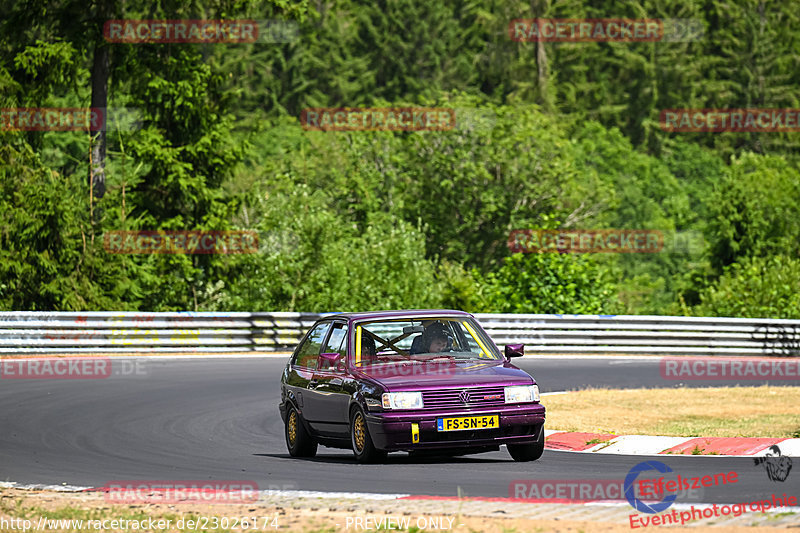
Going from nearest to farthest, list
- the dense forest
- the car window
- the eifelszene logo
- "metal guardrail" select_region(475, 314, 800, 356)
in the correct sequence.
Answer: the eifelszene logo
the car window
"metal guardrail" select_region(475, 314, 800, 356)
the dense forest

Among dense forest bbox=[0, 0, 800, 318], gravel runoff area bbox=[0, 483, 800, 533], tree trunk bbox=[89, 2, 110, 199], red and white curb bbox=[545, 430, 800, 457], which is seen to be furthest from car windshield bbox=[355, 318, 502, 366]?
A: tree trunk bbox=[89, 2, 110, 199]

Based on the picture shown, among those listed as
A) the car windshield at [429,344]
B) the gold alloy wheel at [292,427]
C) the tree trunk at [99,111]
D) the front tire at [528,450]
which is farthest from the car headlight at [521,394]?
the tree trunk at [99,111]

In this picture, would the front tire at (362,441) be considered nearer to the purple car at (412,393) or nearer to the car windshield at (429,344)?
the purple car at (412,393)

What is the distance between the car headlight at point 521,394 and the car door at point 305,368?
7.52 feet

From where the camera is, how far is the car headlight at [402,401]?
36.6 ft

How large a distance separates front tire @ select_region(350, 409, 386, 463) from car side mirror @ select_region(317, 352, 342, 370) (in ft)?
2.41

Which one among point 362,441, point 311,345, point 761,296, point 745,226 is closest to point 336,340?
point 311,345

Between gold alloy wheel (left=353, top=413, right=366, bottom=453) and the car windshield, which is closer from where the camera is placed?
gold alloy wheel (left=353, top=413, right=366, bottom=453)

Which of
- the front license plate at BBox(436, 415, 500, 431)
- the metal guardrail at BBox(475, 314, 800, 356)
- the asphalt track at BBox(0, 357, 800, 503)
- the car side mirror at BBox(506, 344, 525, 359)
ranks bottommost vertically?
the metal guardrail at BBox(475, 314, 800, 356)

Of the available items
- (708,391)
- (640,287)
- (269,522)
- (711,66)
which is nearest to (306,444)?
(269,522)

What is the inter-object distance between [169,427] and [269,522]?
7598 millimetres

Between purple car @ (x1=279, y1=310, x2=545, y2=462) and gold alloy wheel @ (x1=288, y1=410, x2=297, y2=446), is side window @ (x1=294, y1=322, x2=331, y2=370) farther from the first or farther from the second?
gold alloy wheel @ (x1=288, y1=410, x2=297, y2=446)

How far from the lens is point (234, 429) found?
1561 centimetres

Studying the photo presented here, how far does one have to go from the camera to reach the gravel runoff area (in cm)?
796
